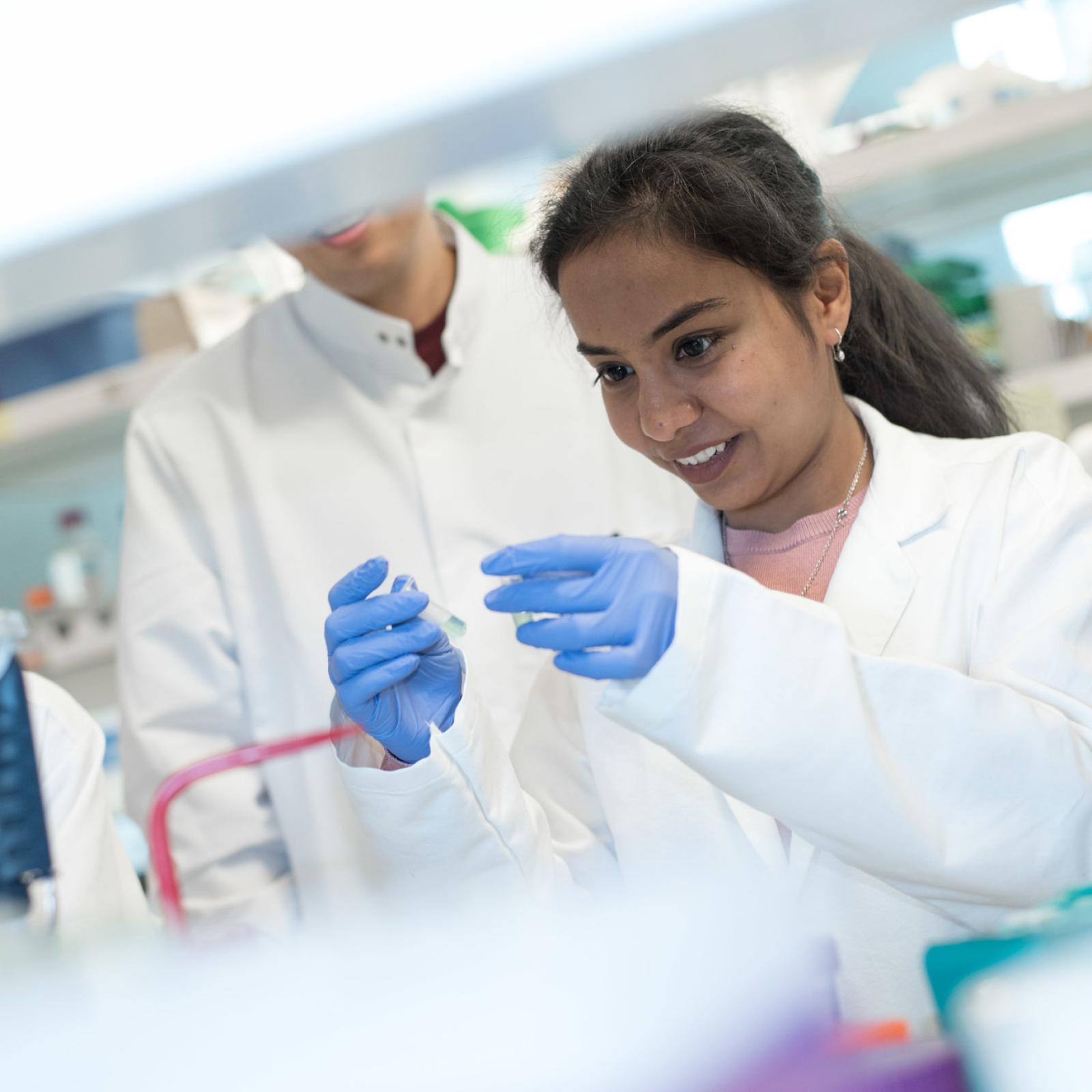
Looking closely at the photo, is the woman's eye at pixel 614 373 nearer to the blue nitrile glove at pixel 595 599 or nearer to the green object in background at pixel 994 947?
the blue nitrile glove at pixel 595 599

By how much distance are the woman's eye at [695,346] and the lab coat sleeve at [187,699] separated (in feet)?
2.87

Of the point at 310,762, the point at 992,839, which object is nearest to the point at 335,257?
the point at 310,762

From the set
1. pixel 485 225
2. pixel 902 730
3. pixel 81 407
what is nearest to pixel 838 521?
pixel 902 730

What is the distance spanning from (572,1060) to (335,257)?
4.76ft

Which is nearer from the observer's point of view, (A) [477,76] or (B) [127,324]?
(A) [477,76]

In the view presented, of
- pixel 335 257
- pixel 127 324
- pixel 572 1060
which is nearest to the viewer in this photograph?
pixel 572 1060

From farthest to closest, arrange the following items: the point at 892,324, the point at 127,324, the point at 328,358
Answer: the point at 127,324 < the point at 328,358 < the point at 892,324

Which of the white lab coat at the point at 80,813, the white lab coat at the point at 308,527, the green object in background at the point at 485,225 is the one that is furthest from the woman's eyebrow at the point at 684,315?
the green object in background at the point at 485,225

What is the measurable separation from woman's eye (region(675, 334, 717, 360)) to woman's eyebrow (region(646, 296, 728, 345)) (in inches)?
0.8

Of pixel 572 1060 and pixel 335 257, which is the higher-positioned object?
pixel 335 257

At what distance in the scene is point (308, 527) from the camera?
5.87 ft

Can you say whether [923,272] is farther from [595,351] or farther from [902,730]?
[902,730]

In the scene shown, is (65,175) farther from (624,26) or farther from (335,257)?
(335,257)

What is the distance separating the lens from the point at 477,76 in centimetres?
46
